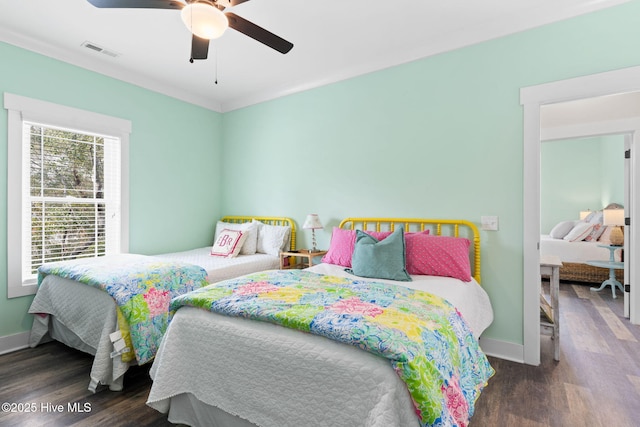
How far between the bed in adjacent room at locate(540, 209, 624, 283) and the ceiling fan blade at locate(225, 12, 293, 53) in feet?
17.3

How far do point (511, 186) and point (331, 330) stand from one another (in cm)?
209

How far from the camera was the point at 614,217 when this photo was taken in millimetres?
4879

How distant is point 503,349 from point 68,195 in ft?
13.9

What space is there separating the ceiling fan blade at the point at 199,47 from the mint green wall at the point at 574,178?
23.9 feet

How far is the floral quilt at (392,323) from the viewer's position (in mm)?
1198

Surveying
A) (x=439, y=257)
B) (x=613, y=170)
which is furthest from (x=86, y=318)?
(x=613, y=170)

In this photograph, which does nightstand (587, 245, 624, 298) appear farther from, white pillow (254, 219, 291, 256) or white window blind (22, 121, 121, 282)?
white window blind (22, 121, 121, 282)

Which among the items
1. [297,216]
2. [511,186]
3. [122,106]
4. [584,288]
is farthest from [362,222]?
[584,288]

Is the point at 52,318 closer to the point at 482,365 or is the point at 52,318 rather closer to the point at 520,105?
the point at 482,365

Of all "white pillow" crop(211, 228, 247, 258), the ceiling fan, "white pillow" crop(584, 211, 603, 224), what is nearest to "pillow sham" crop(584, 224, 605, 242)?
"white pillow" crop(584, 211, 603, 224)

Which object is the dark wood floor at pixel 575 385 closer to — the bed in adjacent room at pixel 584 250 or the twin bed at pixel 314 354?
the twin bed at pixel 314 354

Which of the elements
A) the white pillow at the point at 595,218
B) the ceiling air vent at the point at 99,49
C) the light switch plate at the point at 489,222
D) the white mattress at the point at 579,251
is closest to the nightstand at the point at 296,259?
the light switch plate at the point at 489,222

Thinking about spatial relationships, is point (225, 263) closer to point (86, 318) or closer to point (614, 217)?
point (86, 318)

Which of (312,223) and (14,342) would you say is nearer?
(14,342)
